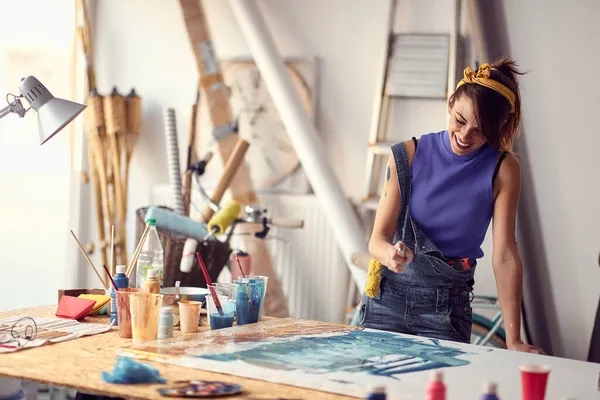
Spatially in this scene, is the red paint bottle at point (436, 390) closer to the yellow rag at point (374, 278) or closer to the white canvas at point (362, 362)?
the white canvas at point (362, 362)

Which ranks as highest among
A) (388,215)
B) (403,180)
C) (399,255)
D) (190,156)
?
(190,156)

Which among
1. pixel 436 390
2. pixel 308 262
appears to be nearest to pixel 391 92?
pixel 308 262

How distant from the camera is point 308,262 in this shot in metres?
4.42

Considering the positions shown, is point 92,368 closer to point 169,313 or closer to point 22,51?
point 169,313

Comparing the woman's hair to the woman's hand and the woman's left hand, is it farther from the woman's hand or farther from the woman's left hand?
the woman's left hand

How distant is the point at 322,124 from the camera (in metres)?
4.41

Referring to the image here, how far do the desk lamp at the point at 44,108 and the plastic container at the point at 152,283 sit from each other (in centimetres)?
46

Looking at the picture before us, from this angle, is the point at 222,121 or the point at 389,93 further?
the point at 222,121

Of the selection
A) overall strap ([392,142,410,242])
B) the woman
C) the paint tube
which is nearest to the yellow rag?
the woman

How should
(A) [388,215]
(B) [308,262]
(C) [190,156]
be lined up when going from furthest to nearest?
(C) [190,156] → (B) [308,262] → (A) [388,215]

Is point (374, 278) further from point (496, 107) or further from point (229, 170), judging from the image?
point (229, 170)

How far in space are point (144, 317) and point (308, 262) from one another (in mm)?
2544

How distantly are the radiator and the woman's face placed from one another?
2087 mm

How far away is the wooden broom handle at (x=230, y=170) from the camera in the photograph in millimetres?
4129
